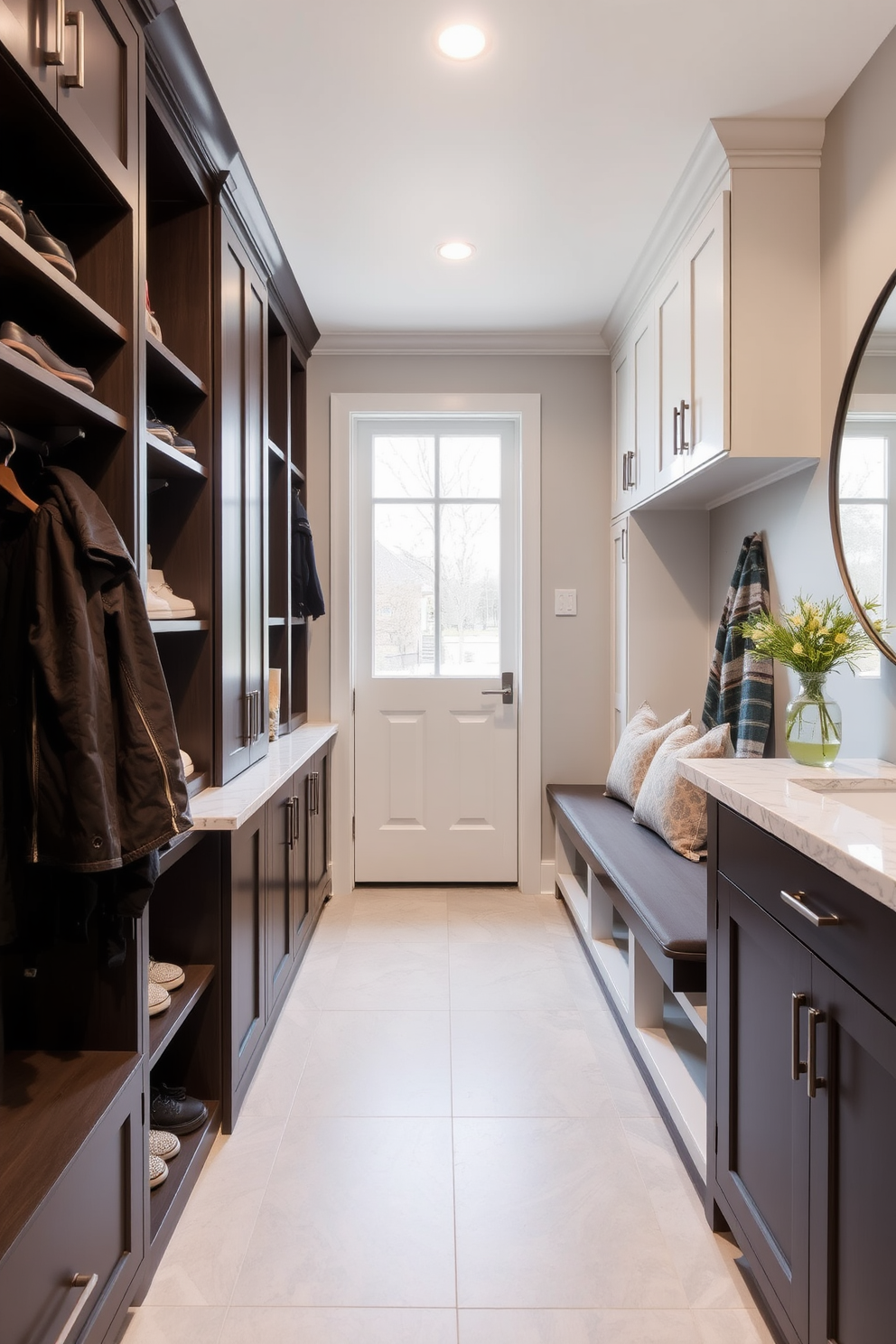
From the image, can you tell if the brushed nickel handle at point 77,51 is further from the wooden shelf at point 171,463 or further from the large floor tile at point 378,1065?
the large floor tile at point 378,1065

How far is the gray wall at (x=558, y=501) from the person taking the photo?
3.62 metres

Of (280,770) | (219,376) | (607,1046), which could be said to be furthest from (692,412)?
(607,1046)

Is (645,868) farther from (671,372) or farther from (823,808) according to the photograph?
(671,372)

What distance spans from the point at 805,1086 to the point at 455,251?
260 cm

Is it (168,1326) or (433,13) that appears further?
(433,13)

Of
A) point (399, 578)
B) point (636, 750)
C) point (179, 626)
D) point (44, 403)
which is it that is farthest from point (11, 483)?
point (399, 578)

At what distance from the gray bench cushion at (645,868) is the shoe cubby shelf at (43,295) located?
1.69 m

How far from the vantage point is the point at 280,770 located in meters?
2.41

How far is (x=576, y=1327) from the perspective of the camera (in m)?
1.40

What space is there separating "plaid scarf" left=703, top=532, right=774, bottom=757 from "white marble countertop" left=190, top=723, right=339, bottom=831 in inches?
54.6

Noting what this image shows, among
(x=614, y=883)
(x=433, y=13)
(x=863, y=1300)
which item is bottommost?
(x=863, y=1300)

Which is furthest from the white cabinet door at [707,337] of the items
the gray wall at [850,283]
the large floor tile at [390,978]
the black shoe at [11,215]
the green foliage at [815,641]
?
the large floor tile at [390,978]

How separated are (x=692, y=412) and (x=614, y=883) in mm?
1374

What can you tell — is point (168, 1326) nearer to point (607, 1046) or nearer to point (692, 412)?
point (607, 1046)
